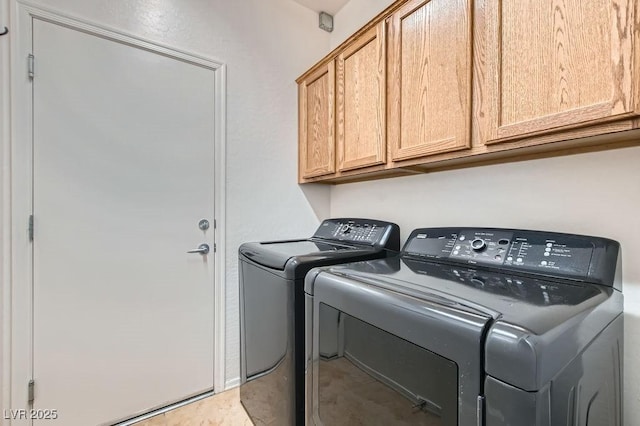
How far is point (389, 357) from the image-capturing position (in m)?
0.76

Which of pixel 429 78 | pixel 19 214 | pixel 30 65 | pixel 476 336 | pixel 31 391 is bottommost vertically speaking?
pixel 31 391

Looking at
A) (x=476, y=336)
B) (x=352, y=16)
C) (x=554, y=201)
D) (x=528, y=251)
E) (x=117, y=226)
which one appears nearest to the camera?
(x=476, y=336)

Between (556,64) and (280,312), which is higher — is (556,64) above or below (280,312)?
above

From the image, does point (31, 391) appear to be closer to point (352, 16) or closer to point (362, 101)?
point (362, 101)

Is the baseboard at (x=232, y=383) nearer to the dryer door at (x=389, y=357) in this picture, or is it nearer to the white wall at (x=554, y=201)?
the dryer door at (x=389, y=357)

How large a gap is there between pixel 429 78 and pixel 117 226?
68.5 inches

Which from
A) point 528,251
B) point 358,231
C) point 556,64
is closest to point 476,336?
point 528,251

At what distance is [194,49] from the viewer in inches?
70.3

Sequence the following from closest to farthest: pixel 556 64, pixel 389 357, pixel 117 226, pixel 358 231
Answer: pixel 389 357 < pixel 556 64 < pixel 117 226 < pixel 358 231

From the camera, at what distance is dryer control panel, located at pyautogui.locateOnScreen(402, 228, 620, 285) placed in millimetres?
887

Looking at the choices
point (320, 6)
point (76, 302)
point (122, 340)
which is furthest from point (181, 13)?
point (122, 340)

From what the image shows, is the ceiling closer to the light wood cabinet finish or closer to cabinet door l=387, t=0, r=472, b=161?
the light wood cabinet finish

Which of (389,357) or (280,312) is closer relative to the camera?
(389,357)

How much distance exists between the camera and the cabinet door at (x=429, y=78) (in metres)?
1.11
